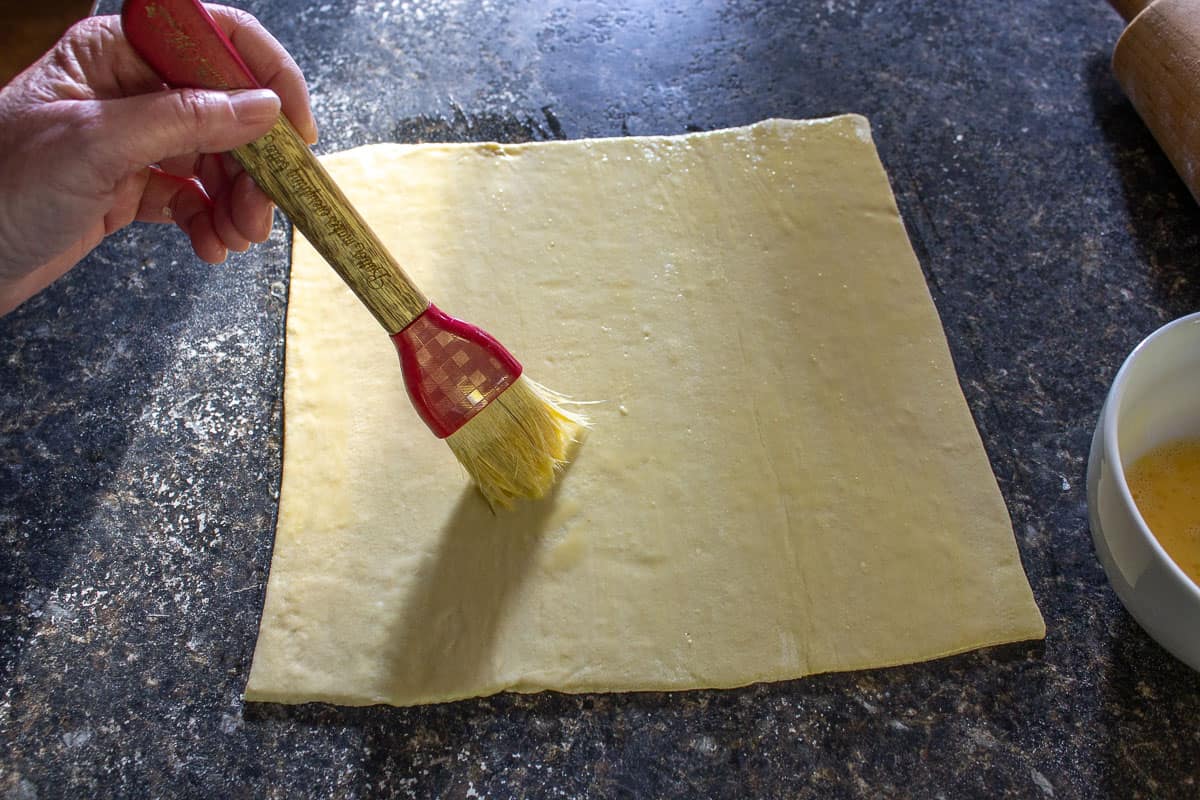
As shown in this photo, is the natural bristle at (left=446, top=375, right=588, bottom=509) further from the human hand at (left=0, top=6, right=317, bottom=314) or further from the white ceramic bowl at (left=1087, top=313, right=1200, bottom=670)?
the white ceramic bowl at (left=1087, top=313, right=1200, bottom=670)

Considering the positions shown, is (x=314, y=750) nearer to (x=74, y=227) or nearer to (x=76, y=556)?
(x=76, y=556)

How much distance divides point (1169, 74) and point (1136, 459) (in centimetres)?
78

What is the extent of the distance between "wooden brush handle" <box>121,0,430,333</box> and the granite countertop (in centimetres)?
39

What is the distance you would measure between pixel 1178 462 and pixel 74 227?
56.8 inches

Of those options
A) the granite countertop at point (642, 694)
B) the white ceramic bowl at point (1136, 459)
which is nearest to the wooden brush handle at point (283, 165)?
the granite countertop at point (642, 694)

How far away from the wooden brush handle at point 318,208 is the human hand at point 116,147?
2 centimetres

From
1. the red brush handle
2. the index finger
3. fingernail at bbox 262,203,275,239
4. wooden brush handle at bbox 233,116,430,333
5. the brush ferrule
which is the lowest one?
the brush ferrule

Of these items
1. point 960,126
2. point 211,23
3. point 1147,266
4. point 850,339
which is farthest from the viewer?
point 960,126

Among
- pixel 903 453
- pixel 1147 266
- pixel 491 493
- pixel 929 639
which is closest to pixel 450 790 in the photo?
pixel 491 493

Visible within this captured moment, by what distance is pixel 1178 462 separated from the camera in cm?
108

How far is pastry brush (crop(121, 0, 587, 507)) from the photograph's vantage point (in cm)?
85

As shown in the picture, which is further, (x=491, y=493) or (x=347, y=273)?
(x=491, y=493)

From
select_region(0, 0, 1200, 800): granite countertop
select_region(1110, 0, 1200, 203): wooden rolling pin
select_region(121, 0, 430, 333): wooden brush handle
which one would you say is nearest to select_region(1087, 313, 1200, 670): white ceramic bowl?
select_region(0, 0, 1200, 800): granite countertop

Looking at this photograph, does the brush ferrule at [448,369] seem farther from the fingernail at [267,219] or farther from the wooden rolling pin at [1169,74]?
the wooden rolling pin at [1169,74]
